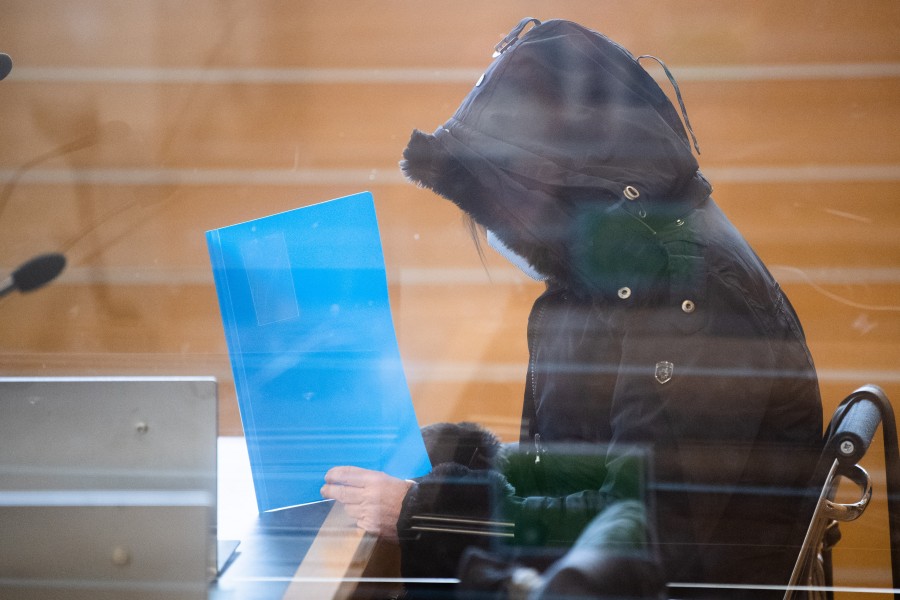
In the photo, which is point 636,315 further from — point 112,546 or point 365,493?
→ point 112,546

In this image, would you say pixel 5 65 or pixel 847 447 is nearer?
pixel 847 447

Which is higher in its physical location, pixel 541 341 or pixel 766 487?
pixel 541 341

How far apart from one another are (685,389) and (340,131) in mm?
625

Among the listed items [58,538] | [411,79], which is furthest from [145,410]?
[411,79]

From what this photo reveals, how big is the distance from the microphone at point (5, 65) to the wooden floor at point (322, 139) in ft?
0.05

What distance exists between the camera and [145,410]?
0.85m

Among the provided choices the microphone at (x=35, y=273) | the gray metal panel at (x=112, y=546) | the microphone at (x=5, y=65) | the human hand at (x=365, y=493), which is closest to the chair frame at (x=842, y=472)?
the human hand at (x=365, y=493)

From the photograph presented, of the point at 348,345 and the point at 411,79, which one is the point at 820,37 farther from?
the point at 348,345

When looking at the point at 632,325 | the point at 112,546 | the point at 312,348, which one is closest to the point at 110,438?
the point at 112,546

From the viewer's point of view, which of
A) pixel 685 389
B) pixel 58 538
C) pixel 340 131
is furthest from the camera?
pixel 340 131

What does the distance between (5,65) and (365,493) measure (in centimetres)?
79

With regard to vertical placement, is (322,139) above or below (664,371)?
above

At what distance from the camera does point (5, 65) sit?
1.15 meters

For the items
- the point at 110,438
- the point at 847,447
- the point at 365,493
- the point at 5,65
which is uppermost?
the point at 5,65
